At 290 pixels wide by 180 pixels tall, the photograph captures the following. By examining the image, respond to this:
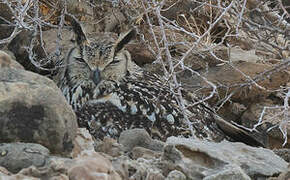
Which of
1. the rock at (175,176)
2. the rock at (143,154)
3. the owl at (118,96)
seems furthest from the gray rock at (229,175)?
the owl at (118,96)

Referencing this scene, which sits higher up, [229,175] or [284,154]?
[229,175]

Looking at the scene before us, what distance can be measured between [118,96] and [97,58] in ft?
1.25

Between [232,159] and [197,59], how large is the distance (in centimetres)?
409

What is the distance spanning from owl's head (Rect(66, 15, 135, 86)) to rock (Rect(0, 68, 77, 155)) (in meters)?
2.33

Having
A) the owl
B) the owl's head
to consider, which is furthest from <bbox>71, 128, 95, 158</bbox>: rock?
the owl's head

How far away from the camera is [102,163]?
6.71 ft

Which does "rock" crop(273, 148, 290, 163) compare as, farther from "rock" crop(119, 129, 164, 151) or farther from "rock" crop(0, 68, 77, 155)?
"rock" crop(0, 68, 77, 155)

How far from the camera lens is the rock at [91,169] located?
198 centimetres

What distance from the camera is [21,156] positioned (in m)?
2.18

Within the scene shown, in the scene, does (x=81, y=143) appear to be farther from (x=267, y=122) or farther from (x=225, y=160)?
(x=267, y=122)

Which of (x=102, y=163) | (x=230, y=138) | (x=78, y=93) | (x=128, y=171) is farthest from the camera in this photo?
(x=78, y=93)

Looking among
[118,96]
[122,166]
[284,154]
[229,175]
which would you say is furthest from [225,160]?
[118,96]

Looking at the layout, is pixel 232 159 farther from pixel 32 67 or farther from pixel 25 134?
pixel 32 67

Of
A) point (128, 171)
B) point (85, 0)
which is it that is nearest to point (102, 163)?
point (128, 171)
